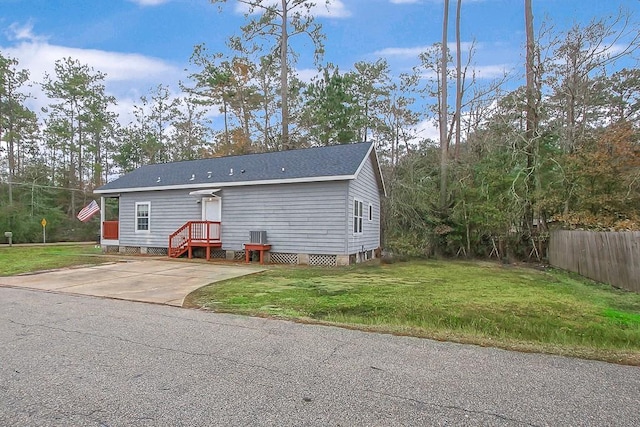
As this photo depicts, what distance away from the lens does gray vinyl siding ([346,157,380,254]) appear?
43.3ft

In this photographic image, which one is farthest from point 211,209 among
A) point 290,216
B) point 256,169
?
point 290,216

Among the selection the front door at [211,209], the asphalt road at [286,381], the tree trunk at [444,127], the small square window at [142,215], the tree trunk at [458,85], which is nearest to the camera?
the asphalt road at [286,381]

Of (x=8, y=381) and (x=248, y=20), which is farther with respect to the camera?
(x=248, y=20)

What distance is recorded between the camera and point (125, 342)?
14.4 feet

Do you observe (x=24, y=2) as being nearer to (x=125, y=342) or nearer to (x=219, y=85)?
(x=219, y=85)

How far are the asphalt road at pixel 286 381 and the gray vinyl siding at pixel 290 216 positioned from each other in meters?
8.08

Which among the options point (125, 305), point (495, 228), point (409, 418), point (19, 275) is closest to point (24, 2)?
point (19, 275)

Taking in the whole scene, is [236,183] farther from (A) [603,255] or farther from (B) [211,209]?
(A) [603,255]

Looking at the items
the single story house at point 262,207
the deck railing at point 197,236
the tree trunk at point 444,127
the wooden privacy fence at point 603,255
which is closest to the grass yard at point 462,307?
the wooden privacy fence at point 603,255

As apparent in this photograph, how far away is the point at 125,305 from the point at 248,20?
20934mm

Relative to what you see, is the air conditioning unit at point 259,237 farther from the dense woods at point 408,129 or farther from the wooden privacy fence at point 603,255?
the wooden privacy fence at point 603,255

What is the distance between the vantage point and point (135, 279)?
9.57 m

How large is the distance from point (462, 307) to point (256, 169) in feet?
33.8

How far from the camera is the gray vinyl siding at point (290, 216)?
12898 mm
